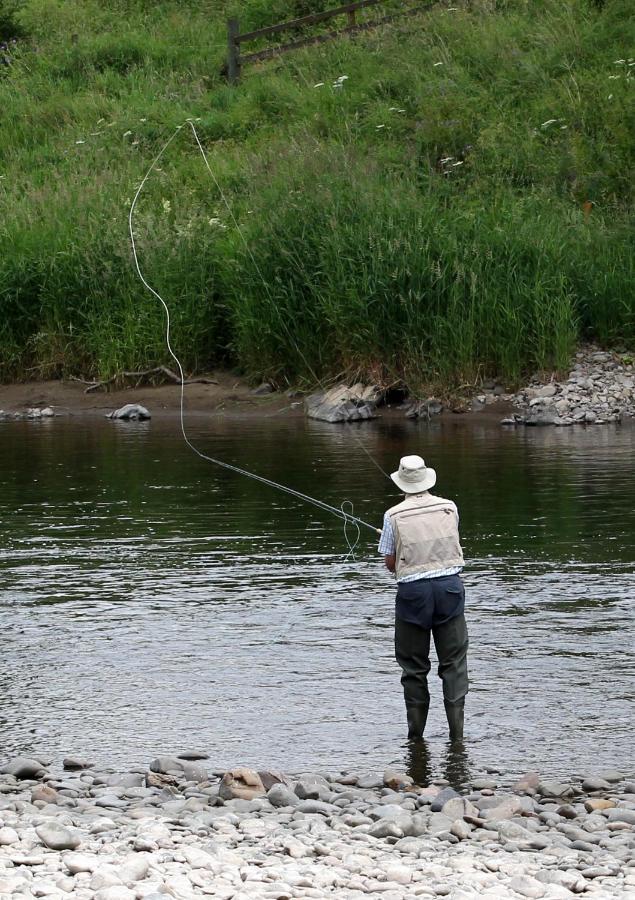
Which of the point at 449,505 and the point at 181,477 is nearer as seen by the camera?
the point at 449,505

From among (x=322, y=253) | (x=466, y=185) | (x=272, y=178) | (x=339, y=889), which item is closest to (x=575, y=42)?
(x=466, y=185)

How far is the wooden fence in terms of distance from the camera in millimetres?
31203

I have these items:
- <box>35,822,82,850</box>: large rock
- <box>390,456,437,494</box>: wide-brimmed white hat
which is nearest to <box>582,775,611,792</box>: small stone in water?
<box>390,456,437,494</box>: wide-brimmed white hat

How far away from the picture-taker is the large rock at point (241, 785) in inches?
256

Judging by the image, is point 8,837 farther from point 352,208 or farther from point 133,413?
point 352,208

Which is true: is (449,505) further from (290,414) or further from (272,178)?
(272,178)

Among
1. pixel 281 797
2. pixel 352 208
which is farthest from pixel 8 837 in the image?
pixel 352 208

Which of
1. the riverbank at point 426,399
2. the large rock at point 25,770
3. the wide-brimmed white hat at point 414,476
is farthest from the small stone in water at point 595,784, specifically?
the riverbank at point 426,399

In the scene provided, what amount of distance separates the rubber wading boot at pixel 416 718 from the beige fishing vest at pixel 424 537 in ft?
2.28

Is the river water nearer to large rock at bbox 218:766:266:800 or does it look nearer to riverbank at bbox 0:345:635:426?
→ large rock at bbox 218:766:266:800

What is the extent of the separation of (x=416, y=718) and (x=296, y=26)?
2723cm

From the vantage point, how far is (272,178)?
24000 millimetres

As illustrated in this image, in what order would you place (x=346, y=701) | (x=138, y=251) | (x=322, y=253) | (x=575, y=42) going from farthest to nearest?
(x=575, y=42) → (x=138, y=251) → (x=322, y=253) → (x=346, y=701)

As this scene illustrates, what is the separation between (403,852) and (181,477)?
10474 millimetres
